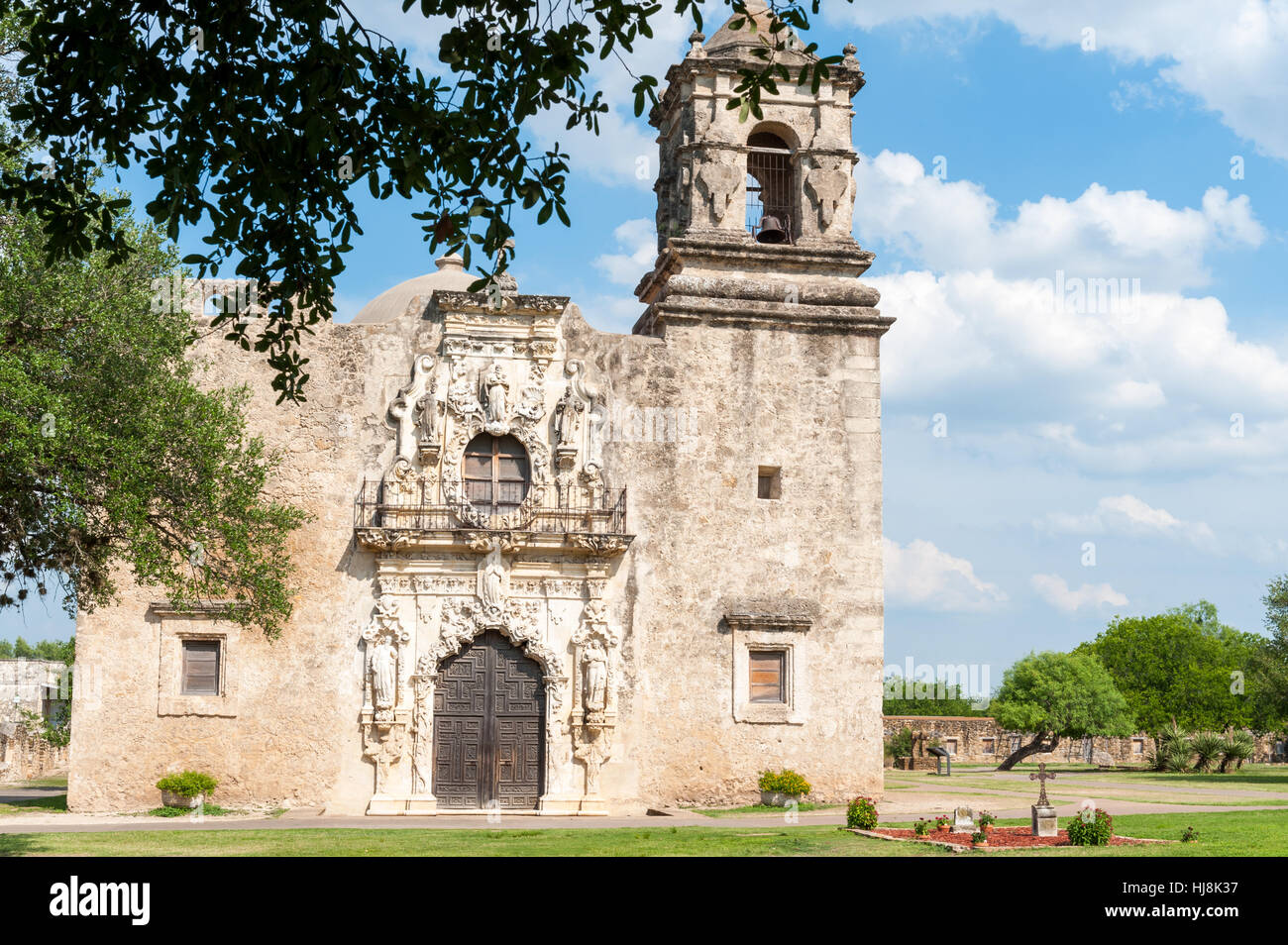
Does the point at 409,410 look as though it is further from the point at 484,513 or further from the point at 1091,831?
the point at 1091,831

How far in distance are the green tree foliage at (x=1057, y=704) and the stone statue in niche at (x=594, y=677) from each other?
21.2 m

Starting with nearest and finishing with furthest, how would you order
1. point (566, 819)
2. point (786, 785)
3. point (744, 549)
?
point (566, 819), point (786, 785), point (744, 549)

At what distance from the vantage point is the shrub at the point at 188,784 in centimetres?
1889

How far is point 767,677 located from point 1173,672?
29.4 m

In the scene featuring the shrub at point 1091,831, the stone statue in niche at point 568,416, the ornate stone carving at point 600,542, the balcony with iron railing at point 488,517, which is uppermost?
the stone statue in niche at point 568,416

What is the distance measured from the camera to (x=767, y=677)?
68.5 ft

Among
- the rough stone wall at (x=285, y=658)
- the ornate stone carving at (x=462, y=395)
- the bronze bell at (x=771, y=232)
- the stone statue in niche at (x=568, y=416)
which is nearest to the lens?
the rough stone wall at (x=285, y=658)

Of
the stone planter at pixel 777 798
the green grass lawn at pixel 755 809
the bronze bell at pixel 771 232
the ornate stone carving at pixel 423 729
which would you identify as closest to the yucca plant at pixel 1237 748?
the green grass lawn at pixel 755 809

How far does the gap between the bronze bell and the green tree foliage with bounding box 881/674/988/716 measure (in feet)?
89.9

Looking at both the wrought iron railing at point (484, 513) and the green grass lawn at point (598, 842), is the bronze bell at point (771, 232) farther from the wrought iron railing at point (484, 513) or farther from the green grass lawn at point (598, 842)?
the green grass lawn at point (598, 842)

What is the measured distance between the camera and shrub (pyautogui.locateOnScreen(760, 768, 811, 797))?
20.2 m

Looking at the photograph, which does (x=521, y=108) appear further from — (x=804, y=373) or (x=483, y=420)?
(x=804, y=373)

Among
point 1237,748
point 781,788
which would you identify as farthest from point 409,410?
point 1237,748

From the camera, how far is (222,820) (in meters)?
18.1
